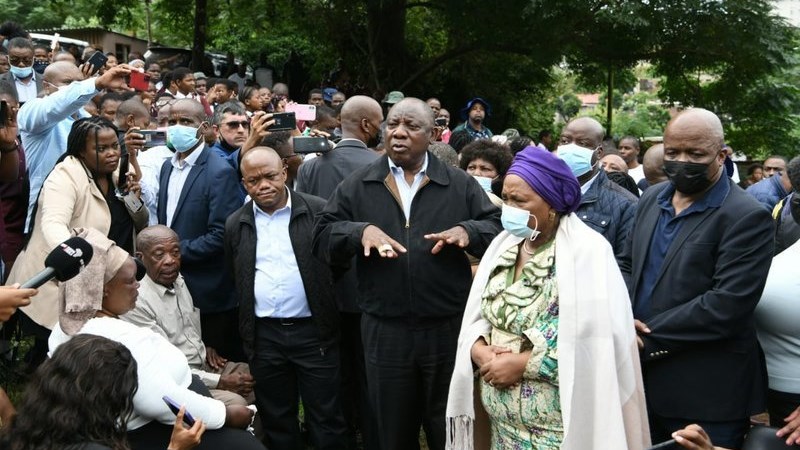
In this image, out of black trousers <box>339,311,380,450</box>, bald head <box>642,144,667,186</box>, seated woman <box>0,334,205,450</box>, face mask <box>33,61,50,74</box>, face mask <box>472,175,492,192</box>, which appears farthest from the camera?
face mask <box>33,61,50,74</box>

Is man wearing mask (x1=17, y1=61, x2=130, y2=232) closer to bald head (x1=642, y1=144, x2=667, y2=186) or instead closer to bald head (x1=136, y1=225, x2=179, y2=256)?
bald head (x1=136, y1=225, x2=179, y2=256)

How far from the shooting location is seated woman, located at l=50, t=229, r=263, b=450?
391cm

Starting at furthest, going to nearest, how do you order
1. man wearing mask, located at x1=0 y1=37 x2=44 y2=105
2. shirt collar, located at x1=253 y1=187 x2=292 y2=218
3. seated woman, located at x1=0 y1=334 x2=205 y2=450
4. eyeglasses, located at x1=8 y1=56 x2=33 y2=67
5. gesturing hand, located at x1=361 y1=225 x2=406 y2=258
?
eyeglasses, located at x1=8 y1=56 x2=33 y2=67
man wearing mask, located at x1=0 y1=37 x2=44 y2=105
shirt collar, located at x1=253 y1=187 x2=292 y2=218
gesturing hand, located at x1=361 y1=225 x2=406 y2=258
seated woman, located at x1=0 y1=334 x2=205 y2=450

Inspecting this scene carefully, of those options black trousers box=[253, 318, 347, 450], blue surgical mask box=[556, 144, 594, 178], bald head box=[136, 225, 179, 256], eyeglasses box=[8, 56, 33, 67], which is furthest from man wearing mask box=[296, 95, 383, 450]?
eyeglasses box=[8, 56, 33, 67]

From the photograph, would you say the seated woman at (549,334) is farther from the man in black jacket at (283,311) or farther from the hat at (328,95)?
the hat at (328,95)

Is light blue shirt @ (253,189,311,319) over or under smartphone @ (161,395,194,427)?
over

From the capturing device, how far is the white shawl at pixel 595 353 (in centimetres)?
373

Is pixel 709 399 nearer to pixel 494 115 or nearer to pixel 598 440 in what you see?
pixel 598 440

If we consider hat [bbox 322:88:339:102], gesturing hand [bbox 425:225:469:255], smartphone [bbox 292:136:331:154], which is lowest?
gesturing hand [bbox 425:225:469:255]

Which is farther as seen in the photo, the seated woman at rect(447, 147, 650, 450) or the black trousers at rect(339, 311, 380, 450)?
the black trousers at rect(339, 311, 380, 450)

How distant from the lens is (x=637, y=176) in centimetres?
939

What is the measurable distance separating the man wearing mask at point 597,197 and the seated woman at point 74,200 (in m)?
3.10

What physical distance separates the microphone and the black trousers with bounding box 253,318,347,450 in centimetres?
180

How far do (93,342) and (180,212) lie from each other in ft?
9.21
